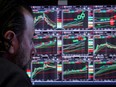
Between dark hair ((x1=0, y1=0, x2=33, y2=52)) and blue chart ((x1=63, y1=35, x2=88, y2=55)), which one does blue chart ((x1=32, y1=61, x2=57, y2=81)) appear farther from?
dark hair ((x1=0, y1=0, x2=33, y2=52))

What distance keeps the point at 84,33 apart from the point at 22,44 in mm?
663

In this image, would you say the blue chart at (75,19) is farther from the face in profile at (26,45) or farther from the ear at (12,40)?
the ear at (12,40)

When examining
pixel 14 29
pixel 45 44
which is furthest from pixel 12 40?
pixel 45 44

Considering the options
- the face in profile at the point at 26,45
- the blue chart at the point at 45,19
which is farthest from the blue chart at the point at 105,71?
the face in profile at the point at 26,45

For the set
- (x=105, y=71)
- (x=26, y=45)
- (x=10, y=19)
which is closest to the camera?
(x=10, y=19)

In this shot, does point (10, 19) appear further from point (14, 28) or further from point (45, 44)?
point (45, 44)

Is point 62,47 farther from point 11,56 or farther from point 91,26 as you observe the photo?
point 11,56

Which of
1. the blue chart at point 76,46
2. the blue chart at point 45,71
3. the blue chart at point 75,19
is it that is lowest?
the blue chart at point 45,71

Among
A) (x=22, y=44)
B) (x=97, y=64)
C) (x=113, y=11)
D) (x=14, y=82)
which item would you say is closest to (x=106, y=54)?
(x=97, y=64)

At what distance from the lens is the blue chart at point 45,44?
153cm

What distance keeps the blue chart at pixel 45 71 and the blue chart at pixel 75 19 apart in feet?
0.65

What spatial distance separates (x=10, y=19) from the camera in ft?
2.74

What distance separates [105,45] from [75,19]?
0.19 metres

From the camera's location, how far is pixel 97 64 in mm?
1521
